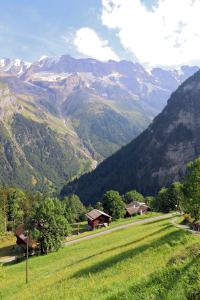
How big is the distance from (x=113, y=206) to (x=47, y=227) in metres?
60.4

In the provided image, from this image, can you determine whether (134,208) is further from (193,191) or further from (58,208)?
(193,191)

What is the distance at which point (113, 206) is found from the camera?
156250 mm

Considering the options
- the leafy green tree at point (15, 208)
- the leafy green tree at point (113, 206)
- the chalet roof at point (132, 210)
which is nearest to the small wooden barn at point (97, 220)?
the leafy green tree at point (113, 206)

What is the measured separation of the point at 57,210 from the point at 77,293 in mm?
77261

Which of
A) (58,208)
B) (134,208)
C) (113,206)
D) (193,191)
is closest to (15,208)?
(113,206)

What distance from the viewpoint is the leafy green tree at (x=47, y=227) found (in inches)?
3861

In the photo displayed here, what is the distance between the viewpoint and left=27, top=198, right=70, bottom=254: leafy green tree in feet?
322

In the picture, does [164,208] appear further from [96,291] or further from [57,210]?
[96,291]

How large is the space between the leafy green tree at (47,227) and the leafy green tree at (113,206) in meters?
54.1

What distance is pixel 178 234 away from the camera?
2159 inches

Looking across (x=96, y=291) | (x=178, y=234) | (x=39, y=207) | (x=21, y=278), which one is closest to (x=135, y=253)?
(x=178, y=234)

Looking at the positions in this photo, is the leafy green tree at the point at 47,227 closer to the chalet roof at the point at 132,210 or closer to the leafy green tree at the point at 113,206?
the leafy green tree at the point at 113,206

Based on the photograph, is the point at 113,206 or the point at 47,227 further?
the point at 113,206

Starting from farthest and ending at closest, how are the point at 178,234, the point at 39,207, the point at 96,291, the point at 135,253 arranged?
1. the point at 39,207
2. the point at 178,234
3. the point at 135,253
4. the point at 96,291
